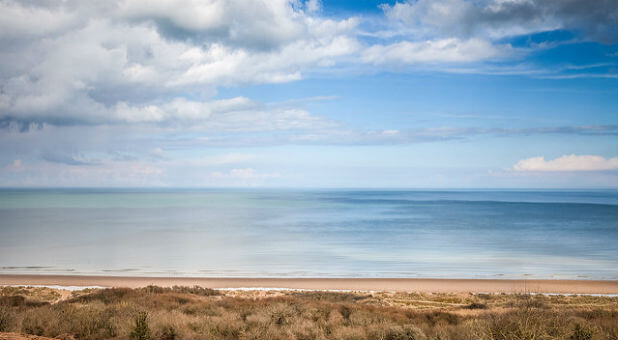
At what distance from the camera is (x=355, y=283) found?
19.3 meters

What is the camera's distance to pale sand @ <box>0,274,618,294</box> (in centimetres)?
1797

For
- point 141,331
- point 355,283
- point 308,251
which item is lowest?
point 355,283

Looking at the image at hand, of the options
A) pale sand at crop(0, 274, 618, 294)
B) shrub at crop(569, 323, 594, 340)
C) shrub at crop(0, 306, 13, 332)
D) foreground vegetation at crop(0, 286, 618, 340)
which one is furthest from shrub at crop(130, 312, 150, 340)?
pale sand at crop(0, 274, 618, 294)

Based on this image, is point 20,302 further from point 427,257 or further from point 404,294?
point 427,257

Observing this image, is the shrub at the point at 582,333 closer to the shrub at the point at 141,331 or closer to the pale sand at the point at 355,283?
the shrub at the point at 141,331

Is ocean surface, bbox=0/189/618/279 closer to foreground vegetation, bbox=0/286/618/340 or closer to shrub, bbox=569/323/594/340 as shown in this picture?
foreground vegetation, bbox=0/286/618/340

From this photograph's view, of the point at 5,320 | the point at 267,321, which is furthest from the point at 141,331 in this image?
the point at 5,320

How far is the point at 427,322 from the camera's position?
1025 centimetres

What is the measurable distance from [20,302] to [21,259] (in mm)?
16131

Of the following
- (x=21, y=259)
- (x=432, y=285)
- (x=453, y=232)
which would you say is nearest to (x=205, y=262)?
(x=21, y=259)

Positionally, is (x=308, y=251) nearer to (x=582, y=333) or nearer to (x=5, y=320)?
(x=5, y=320)

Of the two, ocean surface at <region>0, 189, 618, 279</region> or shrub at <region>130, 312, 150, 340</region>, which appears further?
ocean surface at <region>0, 189, 618, 279</region>

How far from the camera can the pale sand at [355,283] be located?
59.0 feet

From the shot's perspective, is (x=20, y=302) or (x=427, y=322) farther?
(x=20, y=302)
